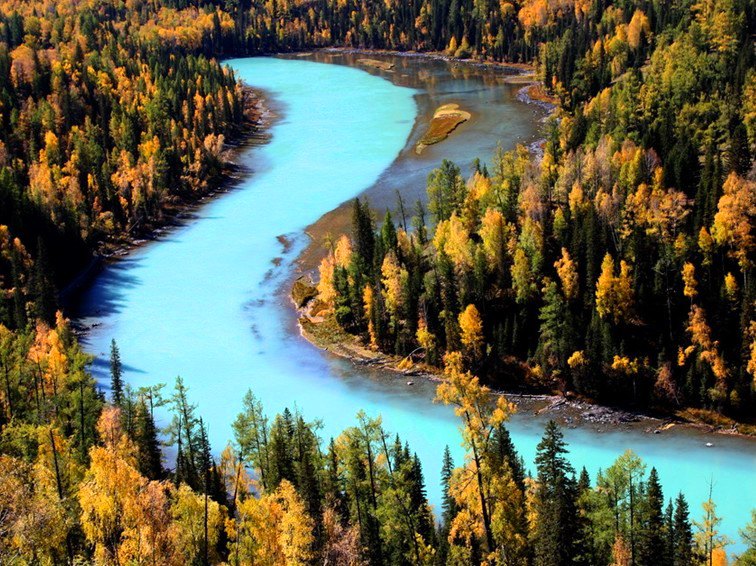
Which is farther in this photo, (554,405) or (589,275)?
(589,275)

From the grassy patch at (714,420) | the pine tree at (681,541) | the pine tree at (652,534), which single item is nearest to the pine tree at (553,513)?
the pine tree at (652,534)

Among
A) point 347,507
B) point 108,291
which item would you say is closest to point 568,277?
point 347,507

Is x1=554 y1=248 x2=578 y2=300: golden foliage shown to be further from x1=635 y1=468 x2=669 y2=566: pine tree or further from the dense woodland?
x1=635 y1=468 x2=669 y2=566: pine tree

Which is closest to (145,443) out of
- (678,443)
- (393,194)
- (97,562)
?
(97,562)

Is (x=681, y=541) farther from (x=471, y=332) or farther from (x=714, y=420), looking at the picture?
(x=471, y=332)

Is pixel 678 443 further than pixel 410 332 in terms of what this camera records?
No

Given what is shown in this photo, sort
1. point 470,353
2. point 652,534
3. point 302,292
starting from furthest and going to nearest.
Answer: point 302,292 → point 470,353 → point 652,534

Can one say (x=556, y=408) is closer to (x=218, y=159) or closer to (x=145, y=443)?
(x=145, y=443)
